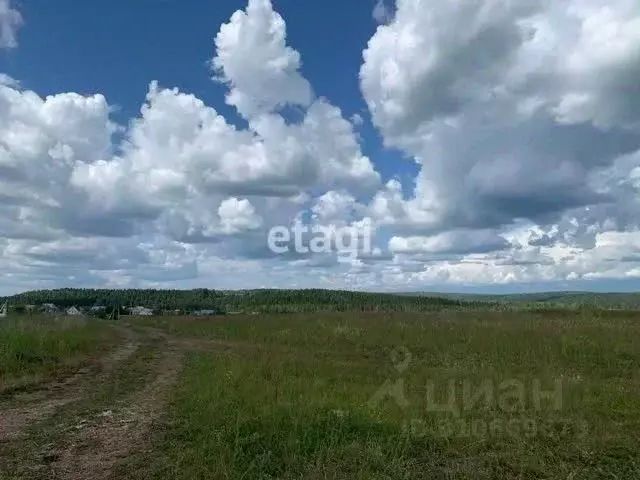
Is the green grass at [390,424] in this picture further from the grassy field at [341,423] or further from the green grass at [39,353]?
the green grass at [39,353]

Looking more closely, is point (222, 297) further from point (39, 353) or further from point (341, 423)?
point (341, 423)

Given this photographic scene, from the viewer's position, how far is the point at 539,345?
20.8 m

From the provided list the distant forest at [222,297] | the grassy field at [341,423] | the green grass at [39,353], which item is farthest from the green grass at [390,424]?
the distant forest at [222,297]

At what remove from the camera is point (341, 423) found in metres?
8.74

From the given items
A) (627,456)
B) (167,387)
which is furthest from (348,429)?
(167,387)

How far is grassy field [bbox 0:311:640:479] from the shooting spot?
7152 millimetres

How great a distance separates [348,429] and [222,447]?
2.01m

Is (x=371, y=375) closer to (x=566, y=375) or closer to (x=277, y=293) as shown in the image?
(x=566, y=375)

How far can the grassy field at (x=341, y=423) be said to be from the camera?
7.15 metres

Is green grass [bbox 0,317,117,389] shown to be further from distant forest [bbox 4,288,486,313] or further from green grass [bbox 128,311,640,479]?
distant forest [bbox 4,288,486,313]

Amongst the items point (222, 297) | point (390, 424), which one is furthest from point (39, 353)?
point (222, 297)

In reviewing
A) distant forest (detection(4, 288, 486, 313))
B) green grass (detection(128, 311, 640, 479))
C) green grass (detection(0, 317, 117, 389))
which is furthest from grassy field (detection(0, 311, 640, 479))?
distant forest (detection(4, 288, 486, 313))

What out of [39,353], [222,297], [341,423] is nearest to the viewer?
[341,423]

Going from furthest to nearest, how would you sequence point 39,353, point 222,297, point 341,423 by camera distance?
point 222,297 → point 39,353 → point 341,423
